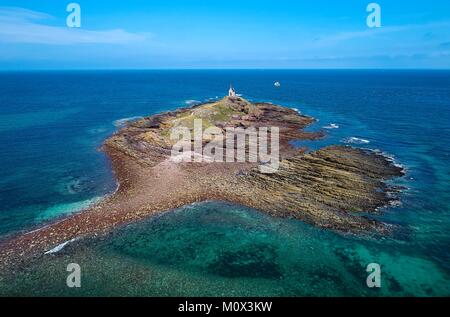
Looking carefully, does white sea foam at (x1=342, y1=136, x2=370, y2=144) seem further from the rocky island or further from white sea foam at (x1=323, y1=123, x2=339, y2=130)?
white sea foam at (x1=323, y1=123, x2=339, y2=130)

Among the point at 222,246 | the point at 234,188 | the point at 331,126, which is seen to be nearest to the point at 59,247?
the point at 222,246

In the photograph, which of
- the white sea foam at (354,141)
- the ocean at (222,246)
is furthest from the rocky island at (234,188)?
the white sea foam at (354,141)

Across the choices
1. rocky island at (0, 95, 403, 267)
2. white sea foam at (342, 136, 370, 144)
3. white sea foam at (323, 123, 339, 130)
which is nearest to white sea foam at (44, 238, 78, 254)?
rocky island at (0, 95, 403, 267)

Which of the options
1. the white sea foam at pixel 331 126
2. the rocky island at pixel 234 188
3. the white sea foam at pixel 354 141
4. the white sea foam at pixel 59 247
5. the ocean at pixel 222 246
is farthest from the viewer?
the white sea foam at pixel 331 126

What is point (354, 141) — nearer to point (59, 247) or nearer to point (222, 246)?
point (222, 246)

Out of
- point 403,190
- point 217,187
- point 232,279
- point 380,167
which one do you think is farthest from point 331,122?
point 232,279

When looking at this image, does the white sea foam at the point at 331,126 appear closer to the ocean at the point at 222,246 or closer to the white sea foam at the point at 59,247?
the ocean at the point at 222,246

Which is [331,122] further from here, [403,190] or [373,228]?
[373,228]
